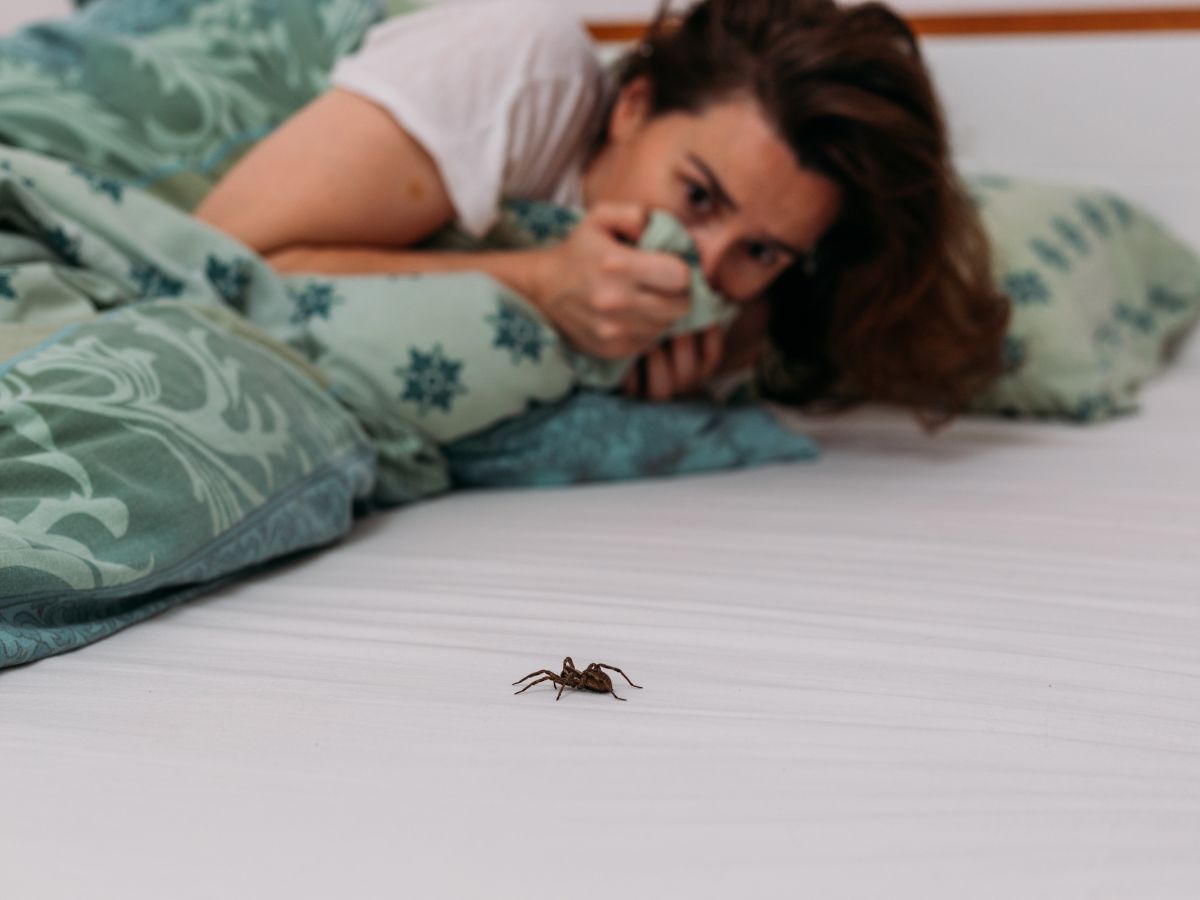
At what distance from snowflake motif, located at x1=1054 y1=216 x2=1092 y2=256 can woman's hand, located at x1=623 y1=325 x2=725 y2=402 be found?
24.3 inches

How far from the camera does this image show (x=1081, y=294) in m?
1.67

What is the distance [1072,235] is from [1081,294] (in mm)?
102

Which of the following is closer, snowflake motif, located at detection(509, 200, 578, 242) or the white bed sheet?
the white bed sheet

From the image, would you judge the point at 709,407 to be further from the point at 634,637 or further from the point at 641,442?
the point at 634,637

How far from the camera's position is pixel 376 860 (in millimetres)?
477

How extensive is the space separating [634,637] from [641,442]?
0.55 metres

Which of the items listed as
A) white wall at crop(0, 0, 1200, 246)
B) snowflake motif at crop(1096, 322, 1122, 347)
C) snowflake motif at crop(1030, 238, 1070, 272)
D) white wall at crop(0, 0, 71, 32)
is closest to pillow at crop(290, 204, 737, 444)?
snowflake motif at crop(1030, 238, 1070, 272)

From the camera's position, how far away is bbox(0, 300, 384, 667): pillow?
0.71m

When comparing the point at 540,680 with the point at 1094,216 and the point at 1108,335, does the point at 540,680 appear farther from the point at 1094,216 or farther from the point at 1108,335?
the point at 1094,216

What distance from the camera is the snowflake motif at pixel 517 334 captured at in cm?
118

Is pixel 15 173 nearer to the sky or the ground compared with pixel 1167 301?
nearer to the sky

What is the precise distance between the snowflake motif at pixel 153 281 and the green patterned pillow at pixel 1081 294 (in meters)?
1.00

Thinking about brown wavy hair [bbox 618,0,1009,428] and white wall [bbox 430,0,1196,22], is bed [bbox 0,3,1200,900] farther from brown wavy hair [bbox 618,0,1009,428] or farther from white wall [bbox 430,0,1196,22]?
white wall [bbox 430,0,1196,22]

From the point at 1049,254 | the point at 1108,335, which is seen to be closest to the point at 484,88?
the point at 1049,254
